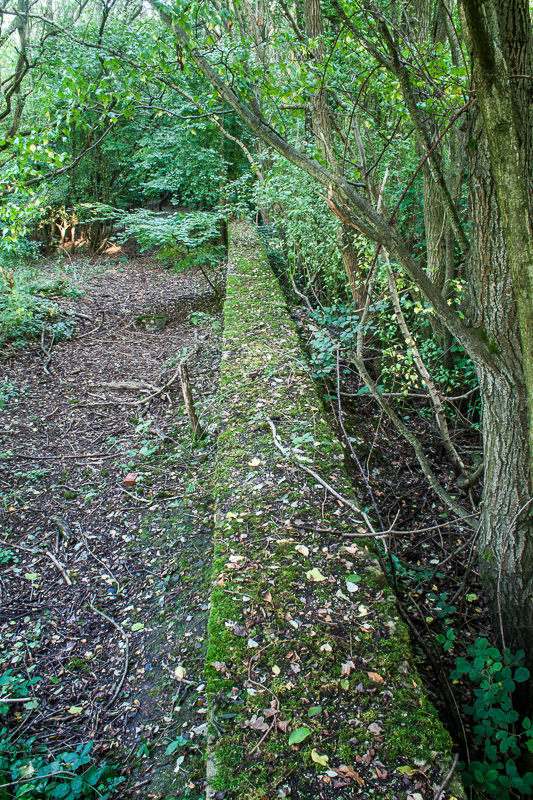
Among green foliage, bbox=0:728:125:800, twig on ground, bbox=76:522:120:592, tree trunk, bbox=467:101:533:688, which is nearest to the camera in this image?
green foliage, bbox=0:728:125:800

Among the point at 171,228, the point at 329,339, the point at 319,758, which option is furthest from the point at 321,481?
the point at 171,228

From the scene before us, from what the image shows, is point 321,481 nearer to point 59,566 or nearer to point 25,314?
point 59,566

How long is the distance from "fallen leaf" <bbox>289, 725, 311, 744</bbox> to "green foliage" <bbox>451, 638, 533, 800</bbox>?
2.04 feet

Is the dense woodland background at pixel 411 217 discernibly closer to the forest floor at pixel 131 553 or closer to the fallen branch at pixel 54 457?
the forest floor at pixel 131 553

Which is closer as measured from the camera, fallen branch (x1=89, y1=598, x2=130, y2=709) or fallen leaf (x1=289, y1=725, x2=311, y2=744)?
fallen leaf (x1=289, y1=725, x2=311, y2=744)

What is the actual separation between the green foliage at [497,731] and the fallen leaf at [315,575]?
72cm

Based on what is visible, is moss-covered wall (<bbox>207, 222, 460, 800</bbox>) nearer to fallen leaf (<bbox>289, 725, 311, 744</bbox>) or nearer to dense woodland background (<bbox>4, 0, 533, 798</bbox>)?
fallen leaf (<bbox>289, 725, 311, 744</bbox>)

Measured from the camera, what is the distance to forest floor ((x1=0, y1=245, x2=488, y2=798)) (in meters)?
2.31

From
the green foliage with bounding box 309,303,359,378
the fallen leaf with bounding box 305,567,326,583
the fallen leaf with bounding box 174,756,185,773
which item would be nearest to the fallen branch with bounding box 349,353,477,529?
the green foliage with bounding box 309,303,359,378

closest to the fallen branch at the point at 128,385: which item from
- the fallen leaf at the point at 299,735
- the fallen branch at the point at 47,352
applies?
the fallen branch at the point at 47,352

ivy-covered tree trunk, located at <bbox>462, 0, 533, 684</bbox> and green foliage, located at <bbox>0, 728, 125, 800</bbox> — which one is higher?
ivy-covered tree trunk, located at <bbox>462, 0, 533, 684</bbox>

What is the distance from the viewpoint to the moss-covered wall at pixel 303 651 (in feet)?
4.72

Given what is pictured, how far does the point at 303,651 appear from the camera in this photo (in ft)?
5.91

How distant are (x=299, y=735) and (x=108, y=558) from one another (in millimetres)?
2299
